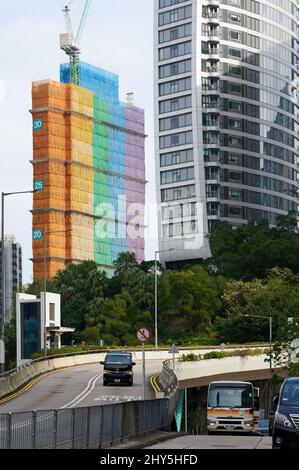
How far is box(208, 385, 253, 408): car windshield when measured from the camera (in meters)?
54.0

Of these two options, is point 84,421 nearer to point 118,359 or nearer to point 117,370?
point 117,370

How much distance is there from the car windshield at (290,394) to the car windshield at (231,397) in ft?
82.0

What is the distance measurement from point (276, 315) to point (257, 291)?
1020 cm

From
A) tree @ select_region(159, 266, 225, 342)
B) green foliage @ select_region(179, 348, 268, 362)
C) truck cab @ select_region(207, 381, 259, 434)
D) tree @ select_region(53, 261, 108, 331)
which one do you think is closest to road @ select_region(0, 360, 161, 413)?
truck cab @ select_region(207, 381, 259, 434)

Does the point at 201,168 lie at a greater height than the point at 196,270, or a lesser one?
greater

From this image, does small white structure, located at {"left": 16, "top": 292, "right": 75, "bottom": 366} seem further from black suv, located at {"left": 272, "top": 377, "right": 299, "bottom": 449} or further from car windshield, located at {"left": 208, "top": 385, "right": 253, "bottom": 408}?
black suv, located at {"left": 272, "top": 377, "right": 299, "bottom": 449}

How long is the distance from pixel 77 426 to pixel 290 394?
520 cm

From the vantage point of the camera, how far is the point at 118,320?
482 feet

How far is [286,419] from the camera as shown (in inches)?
1078

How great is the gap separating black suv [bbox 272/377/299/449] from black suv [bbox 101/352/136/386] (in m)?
45.5

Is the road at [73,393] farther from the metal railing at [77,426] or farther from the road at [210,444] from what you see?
the metal railing at [77,426]
